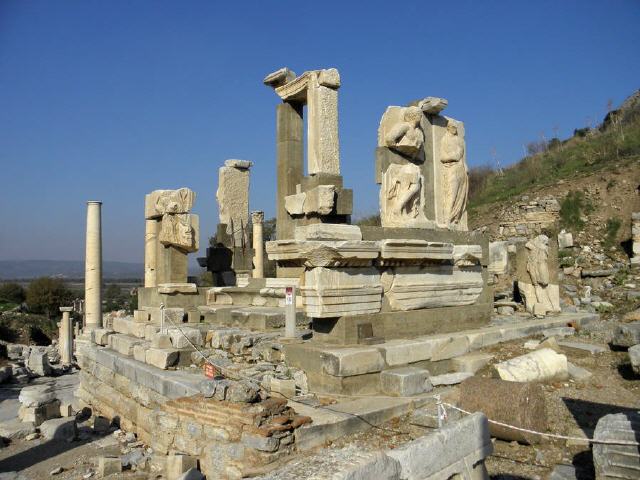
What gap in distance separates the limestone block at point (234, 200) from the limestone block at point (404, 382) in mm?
9679

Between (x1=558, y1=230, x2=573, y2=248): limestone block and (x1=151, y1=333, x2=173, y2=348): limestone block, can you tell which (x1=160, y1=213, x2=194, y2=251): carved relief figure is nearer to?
(x1=151, y1=333, x2=173, y2=348): limestone block

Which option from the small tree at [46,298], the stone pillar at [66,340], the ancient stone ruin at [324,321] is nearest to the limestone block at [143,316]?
the ancient stone ruin at [324,321]

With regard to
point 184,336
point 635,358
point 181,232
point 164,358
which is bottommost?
point 164,358

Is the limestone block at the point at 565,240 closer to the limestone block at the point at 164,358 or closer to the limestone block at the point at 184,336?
the limestone block at the point at 184,336

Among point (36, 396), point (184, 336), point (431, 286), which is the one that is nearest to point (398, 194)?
point (431, 286)

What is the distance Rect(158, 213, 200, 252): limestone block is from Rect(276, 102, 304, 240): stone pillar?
171 cm

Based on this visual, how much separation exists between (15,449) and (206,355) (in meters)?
3.59

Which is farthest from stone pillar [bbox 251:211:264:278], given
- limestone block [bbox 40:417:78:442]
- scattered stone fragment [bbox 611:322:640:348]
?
scattered stone fragment [bbox 611:322:640:348]

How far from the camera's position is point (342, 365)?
521 cm

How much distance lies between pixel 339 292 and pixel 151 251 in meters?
A: 6.55

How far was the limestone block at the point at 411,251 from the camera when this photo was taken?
246 inches

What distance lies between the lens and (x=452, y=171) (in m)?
8.16

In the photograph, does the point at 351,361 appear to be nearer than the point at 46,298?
Yes

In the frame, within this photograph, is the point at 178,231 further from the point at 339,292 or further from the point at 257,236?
the point at 257,236
